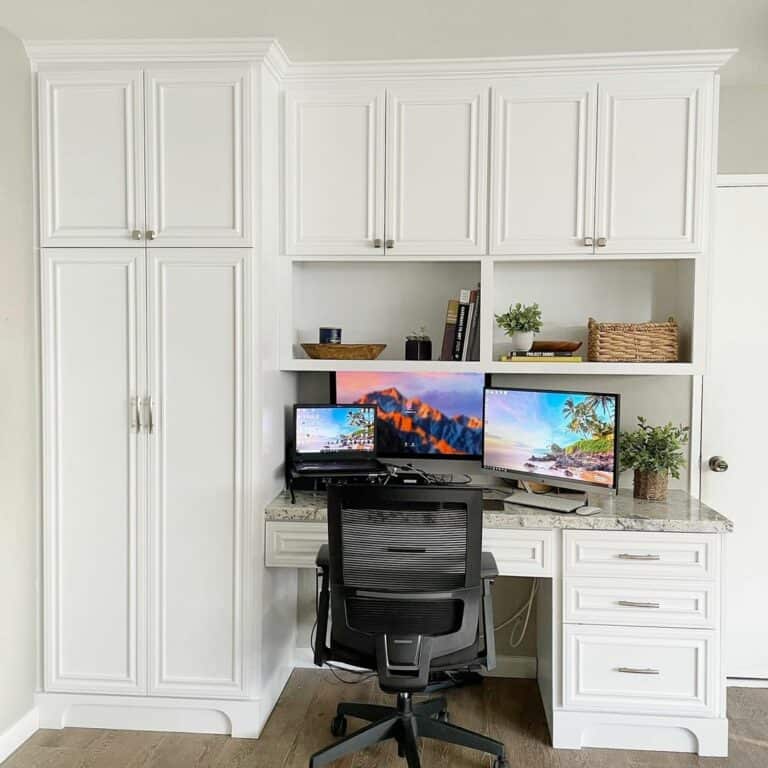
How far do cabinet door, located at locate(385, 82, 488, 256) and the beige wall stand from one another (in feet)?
3.50

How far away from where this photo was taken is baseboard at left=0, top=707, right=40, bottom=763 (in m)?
2.64

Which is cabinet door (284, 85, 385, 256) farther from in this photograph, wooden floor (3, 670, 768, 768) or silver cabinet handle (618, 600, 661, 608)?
wooden floor (3, 670, 768, 768)

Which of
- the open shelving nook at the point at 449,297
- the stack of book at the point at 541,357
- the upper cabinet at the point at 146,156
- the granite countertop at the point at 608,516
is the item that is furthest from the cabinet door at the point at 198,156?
the stack of book at the point at 541,357

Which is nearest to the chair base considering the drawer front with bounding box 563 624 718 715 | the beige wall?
the drawer front with bounding box 563 624 718 715

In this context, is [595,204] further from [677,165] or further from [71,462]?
[71,462]

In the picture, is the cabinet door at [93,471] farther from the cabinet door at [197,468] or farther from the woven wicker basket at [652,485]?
the woven wicker basket at [652,485]

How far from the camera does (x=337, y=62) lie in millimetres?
2898

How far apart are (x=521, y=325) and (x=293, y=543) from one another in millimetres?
1267

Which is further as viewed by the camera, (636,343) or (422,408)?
(422,408)

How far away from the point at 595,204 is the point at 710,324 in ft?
2.30

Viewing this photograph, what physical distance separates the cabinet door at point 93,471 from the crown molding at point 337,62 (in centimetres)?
72

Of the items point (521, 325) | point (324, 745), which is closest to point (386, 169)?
point (521, 325)

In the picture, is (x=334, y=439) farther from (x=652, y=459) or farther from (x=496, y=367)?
(x=652, y=459)

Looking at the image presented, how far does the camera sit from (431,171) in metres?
2.94
